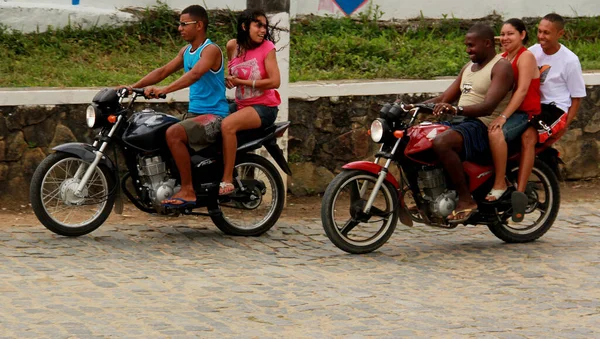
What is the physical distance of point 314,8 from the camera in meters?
11.4

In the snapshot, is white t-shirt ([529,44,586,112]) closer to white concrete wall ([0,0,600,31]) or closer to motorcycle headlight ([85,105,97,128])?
motorcycle headlight ([85,105,97,128])

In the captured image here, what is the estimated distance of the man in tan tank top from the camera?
7.48 meters

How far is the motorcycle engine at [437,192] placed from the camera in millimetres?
7652

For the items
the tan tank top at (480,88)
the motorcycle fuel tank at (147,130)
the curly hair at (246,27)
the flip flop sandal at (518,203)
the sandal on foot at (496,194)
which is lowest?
the flip flop sandal at (518,203)

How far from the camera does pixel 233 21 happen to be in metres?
11.0

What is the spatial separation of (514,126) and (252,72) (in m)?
1.95

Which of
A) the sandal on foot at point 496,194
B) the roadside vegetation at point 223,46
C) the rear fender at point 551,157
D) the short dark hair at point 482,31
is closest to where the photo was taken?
the short dark hair at point 482,31

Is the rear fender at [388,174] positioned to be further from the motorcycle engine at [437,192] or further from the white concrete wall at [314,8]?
the white concrete wall at [314,8]

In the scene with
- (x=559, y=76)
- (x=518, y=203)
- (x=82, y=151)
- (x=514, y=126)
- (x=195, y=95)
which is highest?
(x=559, y=76)

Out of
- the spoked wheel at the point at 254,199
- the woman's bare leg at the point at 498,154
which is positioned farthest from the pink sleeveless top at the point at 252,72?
the woman's bare leg at the point at 498,154

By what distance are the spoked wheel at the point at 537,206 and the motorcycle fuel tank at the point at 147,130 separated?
251 cm

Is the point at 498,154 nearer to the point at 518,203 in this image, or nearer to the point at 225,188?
the point at 518,203

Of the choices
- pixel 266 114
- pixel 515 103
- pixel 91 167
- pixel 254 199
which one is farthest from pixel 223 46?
pixel 515 103

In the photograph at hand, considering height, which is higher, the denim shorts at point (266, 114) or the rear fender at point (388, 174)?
the denim shorts at point (266, 114)
